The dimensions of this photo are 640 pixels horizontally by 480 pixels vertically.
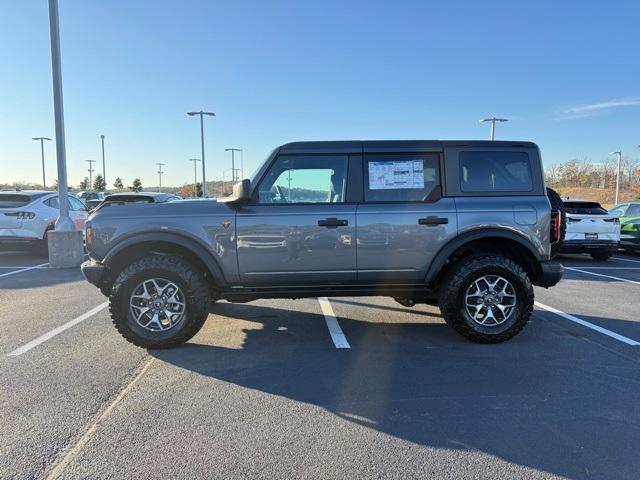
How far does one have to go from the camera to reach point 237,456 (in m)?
2.84

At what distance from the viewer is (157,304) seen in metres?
4.85

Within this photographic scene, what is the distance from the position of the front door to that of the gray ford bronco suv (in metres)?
0.01

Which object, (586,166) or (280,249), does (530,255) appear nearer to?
(280,249)

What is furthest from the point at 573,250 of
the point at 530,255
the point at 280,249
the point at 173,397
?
the point at 173,397

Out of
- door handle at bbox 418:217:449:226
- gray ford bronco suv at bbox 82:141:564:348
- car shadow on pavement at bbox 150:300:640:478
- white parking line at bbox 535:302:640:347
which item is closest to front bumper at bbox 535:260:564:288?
gray ford bronco suv at bbox 82:141:564:348

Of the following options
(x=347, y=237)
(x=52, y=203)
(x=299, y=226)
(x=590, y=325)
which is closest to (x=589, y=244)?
(x=590, y=325)

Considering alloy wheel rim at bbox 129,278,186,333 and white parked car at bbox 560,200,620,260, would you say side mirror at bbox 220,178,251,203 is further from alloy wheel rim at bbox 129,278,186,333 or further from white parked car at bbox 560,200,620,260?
white parked car at bbox 560,200,620,260

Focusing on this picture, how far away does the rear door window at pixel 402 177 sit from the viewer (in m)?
4.99

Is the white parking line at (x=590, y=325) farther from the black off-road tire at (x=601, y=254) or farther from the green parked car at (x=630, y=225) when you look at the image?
the green parked car at (x=630, y=225)

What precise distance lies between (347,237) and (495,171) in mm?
1789

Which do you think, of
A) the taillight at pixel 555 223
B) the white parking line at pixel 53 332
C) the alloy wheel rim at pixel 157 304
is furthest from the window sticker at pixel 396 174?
the white parking line at pixel 53 332

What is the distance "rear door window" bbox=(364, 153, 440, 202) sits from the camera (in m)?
4.99

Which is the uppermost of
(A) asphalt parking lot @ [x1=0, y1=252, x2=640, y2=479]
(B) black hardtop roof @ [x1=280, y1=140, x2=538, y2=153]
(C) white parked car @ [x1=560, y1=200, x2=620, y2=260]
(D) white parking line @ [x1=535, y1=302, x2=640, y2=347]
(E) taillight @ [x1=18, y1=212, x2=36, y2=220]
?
(B) black hardtop roof @ [x1=280, y1=140, x2=538, y2=153]

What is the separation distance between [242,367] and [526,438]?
2383mm
